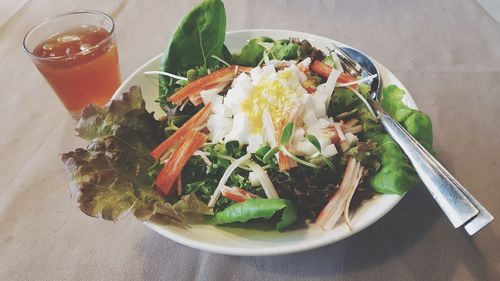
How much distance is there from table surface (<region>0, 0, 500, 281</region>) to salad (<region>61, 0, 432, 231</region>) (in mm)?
138

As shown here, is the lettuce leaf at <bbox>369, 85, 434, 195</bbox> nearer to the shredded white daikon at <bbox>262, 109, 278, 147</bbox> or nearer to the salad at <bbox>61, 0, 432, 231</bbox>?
the salad at <bbox>61, 0, 432, 231</bbox>

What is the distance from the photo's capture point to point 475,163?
105cm

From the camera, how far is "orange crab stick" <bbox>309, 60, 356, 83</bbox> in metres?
1.07

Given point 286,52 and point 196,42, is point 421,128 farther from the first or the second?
point 196,42

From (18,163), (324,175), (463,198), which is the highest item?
(463,198)

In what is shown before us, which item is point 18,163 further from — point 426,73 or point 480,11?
point 480,11

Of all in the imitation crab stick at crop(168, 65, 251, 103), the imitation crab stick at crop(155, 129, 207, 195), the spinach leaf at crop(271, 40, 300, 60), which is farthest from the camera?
the spinach leaf at crop(271, 40, 300, 60)

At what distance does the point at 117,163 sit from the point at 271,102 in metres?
0.37

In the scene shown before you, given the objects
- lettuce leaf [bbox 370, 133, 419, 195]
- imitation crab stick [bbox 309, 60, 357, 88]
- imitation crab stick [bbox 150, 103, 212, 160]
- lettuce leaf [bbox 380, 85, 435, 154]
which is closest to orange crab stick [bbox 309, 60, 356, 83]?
imitation crab stick [bbox 309, 60, 357, 88]

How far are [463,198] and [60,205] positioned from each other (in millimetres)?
941

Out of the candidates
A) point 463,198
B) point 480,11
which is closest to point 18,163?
point 463,198

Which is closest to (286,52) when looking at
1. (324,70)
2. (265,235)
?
(324,70)

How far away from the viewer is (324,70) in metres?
1.10

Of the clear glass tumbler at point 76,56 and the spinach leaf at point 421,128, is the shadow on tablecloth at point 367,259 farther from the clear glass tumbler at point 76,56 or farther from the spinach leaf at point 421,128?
the clear glass tumbler at point 76,56
